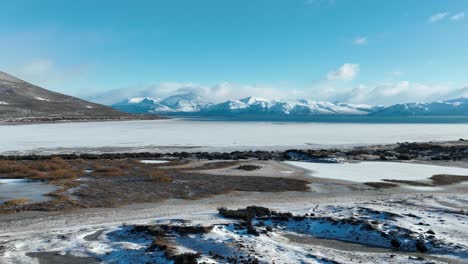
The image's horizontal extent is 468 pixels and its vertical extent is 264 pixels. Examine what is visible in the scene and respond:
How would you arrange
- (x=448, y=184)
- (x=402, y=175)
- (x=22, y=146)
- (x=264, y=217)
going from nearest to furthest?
(x=264, y=217) < (x=448, y=184) < (x=402, y=175) < (x=22, y=146)

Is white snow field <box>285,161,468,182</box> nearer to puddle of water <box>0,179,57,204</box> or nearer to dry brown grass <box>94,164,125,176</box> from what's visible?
dry brown grass <box>94,164,125,176</box>

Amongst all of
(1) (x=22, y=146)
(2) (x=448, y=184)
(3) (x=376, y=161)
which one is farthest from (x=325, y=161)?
(1) (x=22, y=146)

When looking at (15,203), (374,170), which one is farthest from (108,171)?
(374,170)

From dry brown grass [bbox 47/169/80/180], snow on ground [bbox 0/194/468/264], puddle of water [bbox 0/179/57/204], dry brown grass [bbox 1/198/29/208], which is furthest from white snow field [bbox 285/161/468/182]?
dry brown grass [bbox 1/198/29/208]

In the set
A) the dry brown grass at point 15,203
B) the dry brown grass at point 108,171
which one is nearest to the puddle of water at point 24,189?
the dry brown grass at point 15,203

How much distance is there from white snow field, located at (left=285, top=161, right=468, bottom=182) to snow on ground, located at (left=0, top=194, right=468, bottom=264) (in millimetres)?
12670

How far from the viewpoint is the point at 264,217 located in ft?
61.9

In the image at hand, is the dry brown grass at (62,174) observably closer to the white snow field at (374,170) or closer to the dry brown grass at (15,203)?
the dry brown grass at (15,203)

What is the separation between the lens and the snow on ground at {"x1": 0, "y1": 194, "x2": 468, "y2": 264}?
1372 centimetres

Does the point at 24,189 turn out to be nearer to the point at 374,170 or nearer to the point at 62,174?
the point at 62,174

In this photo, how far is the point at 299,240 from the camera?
52.4 ft

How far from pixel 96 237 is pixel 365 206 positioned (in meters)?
13.2

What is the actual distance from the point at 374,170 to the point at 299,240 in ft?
74.7

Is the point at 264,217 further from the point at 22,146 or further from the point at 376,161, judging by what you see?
the point at 22,146
